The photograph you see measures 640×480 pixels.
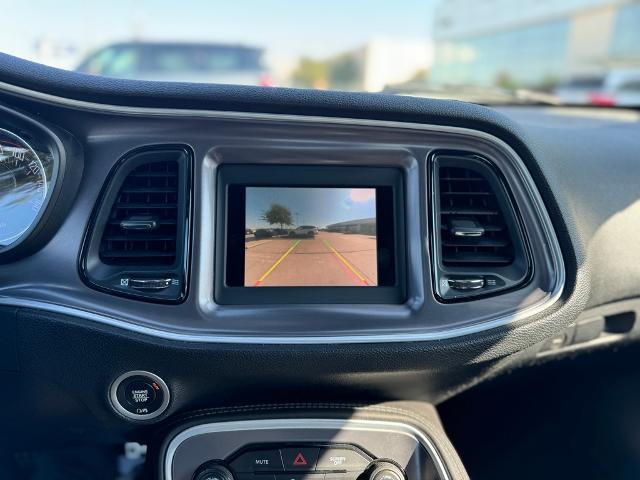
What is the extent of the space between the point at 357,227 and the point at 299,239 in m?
0.16

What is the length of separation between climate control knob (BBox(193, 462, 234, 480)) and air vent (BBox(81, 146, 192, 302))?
0.51 metres

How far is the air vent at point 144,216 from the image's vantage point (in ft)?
5.41

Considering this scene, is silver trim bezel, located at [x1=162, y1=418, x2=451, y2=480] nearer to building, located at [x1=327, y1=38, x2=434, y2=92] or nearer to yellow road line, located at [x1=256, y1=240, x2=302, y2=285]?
yellow road line, located at [x1=256, y1=240, x2=302, y2=285]

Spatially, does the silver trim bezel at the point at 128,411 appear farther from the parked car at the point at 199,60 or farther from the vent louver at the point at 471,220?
the parked car at the point at 199,60

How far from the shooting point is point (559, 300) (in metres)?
1.70

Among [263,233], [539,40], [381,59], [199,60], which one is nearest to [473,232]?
[263,233]

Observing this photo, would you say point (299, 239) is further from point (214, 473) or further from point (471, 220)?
point (214, 473)

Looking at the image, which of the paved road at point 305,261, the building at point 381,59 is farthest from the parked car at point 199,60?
the paved road at point 305,261

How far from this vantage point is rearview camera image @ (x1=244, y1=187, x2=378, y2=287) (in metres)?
1.65

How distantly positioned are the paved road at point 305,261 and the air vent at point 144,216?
0.22 m

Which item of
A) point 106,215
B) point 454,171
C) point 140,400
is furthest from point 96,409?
point 454,171

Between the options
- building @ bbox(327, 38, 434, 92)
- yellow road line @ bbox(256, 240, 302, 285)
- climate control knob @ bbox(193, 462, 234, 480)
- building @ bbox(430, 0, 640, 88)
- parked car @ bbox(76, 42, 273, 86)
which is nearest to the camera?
yellow road line @ bbox(256, 240, 302, 285)

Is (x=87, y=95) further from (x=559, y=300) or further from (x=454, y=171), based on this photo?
(x=559, y=300)

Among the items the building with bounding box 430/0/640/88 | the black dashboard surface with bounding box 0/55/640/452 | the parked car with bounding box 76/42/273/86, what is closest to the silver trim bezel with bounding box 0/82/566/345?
the black dashboard surface with bounding box 0/55/640/452
